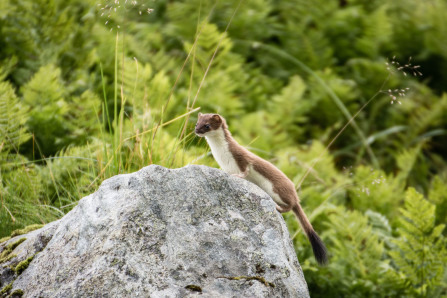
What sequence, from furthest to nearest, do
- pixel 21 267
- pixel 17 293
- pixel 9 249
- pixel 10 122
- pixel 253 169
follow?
1. pixel 10 122
2. pixel 253 169
3. pixel 9 249
4. pixel 21 267
5. pixel 17 293

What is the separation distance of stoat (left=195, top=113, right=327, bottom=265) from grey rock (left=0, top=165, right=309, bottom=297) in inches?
14.8

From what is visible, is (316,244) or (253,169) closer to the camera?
(253,169)

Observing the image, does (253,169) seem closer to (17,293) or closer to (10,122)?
(17,293)

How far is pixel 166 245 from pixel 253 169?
0.99m

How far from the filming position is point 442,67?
933cm

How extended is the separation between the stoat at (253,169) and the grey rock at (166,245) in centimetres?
38

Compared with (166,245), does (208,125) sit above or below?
above

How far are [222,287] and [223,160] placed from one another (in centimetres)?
114

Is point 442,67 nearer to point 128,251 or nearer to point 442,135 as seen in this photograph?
point 442,135

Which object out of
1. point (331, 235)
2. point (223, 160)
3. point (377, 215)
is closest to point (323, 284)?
point (331, 235)

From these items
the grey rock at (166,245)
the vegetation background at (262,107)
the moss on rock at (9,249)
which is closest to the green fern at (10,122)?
the vegetation background at (262,107)

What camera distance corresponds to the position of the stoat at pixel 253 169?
3375 millimetres

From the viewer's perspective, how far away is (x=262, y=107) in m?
7.95

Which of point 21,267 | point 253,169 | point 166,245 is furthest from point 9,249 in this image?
point 253,169
